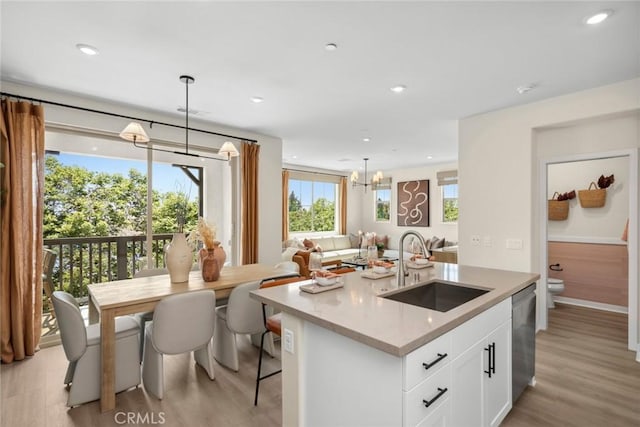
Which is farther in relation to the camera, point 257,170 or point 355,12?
point 257,170

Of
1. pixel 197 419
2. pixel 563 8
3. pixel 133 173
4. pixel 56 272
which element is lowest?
pixel 197 419

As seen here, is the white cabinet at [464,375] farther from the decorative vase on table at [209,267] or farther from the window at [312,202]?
the window at [312,202]

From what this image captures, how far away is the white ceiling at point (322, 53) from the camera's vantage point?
1983mm

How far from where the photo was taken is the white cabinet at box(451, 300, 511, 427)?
5.00ft

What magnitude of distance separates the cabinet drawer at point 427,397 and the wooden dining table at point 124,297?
1.95 m

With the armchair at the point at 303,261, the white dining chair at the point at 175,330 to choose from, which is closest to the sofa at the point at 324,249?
the armchair at the point at 303,261

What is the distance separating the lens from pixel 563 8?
6.33 ft

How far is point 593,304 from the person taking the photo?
14.7 feet

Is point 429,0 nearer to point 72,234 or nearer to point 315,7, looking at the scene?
point 315,7

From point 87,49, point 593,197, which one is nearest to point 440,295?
point 87,49

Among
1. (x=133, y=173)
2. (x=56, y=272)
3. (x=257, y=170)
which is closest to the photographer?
(x=56, y=272)

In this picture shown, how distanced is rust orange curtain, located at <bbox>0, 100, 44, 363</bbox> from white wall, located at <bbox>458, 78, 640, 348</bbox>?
189 inches

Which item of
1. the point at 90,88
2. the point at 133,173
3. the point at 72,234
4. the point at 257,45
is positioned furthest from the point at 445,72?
the point at 72,234

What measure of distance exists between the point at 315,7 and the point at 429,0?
681 mm
